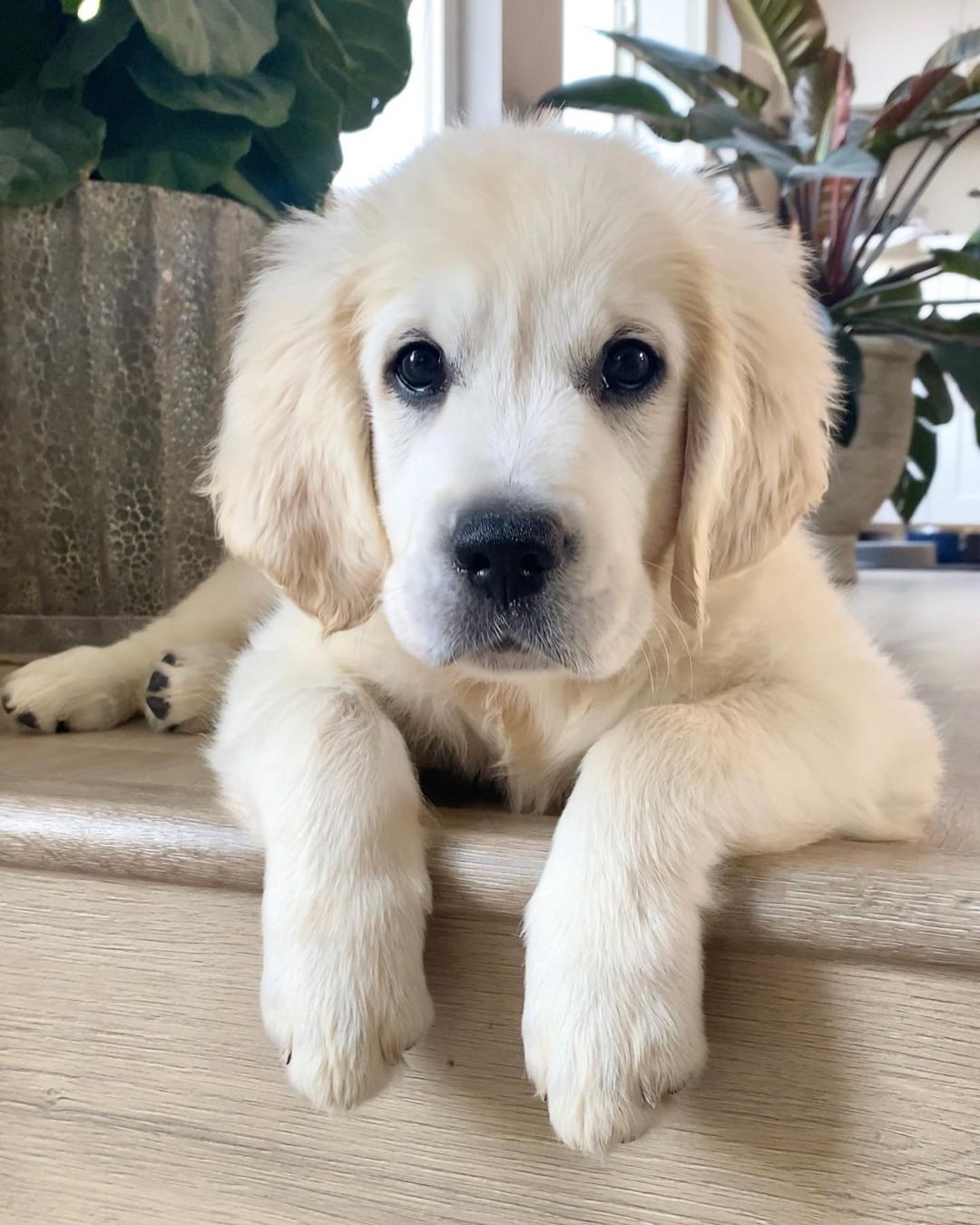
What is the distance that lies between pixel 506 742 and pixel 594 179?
0.58 metres

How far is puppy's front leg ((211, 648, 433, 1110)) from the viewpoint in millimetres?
854

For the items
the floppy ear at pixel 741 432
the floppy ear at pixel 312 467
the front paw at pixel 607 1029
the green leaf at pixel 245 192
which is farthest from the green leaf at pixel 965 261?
the front paw at pixel 607 1029

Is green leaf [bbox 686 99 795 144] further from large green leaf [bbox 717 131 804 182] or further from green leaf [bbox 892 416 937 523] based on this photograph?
green leaf [bbox 892 416 937 523]

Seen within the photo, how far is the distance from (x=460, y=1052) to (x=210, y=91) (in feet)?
5.30

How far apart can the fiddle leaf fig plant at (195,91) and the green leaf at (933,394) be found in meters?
2.07

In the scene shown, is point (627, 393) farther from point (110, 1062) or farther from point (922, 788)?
point (110, 1062)

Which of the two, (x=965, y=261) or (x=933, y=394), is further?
(x=933, y=394)

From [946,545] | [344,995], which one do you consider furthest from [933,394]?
[946,545]

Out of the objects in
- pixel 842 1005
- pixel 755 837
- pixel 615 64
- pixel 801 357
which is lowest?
pixel 842 1005

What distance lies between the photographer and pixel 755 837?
0.96 m

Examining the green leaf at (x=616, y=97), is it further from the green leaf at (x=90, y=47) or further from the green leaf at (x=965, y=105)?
the green leaf at (x=90, y=47)

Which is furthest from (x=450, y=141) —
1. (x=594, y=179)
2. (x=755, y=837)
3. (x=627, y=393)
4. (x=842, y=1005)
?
(x=842, y=1005)

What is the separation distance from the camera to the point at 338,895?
90 centimetres

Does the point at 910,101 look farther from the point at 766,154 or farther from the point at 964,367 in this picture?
the point at 964,367
